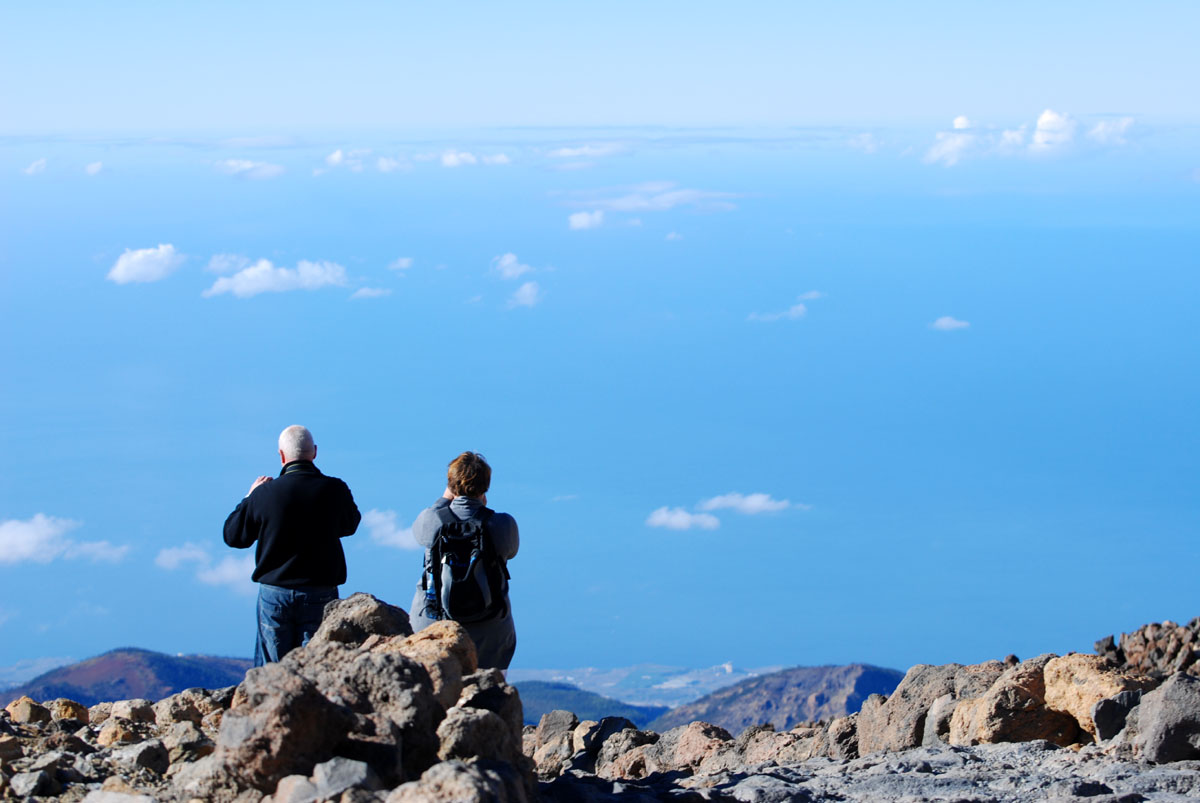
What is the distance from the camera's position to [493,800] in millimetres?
4609

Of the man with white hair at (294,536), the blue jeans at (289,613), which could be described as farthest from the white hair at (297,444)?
the blue jeans at (289,613)

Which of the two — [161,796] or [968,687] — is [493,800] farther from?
[968,687]

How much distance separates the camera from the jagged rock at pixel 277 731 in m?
5.04

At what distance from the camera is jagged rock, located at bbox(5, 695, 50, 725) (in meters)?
7.88

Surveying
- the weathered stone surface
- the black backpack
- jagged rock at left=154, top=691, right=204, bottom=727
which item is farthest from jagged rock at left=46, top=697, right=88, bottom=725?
the weathered stone surface

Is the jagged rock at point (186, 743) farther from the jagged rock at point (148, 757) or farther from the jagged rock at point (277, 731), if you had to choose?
the jagged rock at point (277, 731)

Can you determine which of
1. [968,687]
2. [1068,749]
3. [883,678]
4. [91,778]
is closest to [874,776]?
[1068,749]

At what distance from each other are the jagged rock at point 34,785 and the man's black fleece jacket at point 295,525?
192 cm

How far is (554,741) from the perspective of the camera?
33.6 feet

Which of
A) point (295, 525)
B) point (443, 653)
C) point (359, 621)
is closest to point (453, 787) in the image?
point (443, 653)

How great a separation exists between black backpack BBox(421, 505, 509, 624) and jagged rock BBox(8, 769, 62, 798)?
7.65ft

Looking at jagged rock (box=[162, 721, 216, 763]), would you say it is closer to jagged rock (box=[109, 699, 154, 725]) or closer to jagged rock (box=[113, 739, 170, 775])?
jagged rock (box=[113, 739, 170, 775])

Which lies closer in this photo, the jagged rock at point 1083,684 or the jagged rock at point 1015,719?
the jagged rock at point 1083,684

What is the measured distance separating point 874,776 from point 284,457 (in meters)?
4.32
